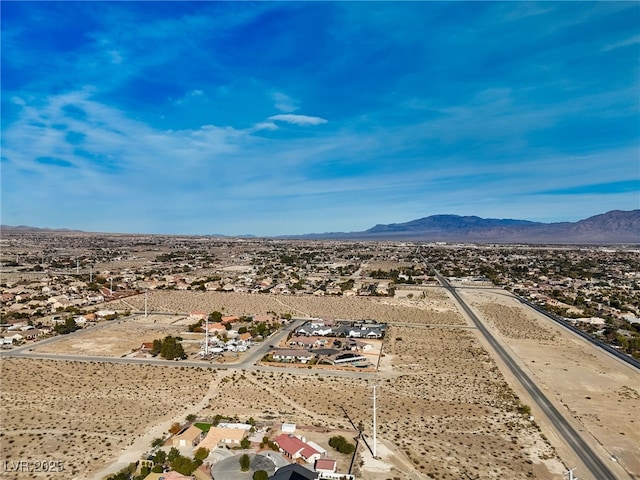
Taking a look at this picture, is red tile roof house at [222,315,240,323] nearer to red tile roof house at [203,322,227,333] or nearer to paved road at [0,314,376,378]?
red tile roof house at [203,322,227,333]

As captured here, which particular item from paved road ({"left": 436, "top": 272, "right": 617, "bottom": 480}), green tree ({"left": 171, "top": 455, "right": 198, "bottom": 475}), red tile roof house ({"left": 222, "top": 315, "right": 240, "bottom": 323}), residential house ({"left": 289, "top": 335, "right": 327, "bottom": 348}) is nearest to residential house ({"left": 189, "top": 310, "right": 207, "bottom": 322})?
red tile roof house ({"left": 222, "top": 315, "right": 240, "bottom": 323})

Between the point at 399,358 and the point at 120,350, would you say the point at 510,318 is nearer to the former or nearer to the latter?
the point at 399,358

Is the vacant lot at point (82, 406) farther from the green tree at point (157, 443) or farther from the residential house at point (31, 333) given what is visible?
the residential house at point (31, 333)

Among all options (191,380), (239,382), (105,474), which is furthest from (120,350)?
(105,474)

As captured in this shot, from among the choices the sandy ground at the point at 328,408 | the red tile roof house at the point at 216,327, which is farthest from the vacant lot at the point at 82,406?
the red tile roof house at the point at 216,327

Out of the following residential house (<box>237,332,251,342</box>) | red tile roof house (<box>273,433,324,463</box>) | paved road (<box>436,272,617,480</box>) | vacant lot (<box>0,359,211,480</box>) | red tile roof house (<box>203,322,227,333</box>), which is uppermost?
red tile roof house (<box>203,322,227,333</box>)
